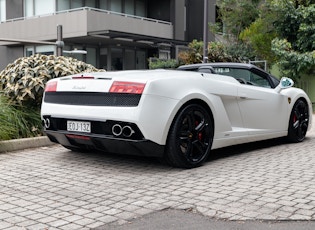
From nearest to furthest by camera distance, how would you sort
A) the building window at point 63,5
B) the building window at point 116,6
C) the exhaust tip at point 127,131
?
the exhaust tip at point 127,131
the building window at point 63,5
the building window at point 116,6

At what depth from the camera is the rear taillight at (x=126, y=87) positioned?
493 cm

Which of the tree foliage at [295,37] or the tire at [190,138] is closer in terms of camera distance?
the tire at [190,138]

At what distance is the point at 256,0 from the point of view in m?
21.2

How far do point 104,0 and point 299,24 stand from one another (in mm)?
13210

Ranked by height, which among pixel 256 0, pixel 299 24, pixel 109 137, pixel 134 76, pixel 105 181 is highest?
pixel 256 0

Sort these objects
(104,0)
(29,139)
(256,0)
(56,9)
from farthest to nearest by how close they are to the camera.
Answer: (104,0) → (56,9) → (256,0) → (29,139)

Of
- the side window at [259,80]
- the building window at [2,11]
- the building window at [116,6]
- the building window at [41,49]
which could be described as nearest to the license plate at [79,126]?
the side window at [259,80]

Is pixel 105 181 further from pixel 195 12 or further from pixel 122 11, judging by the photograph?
pixel 195 12

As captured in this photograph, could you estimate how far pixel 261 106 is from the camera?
257 inches

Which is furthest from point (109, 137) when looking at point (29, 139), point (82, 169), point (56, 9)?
point (56, 9)

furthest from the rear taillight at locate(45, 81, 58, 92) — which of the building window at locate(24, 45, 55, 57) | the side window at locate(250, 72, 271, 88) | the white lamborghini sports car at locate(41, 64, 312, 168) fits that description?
the building window at locate(24, 45, 55, 57)

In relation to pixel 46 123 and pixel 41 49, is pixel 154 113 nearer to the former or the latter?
pixel 46 123

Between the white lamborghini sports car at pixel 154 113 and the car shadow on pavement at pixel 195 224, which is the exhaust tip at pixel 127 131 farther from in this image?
the car shadow on pavement at pixel 195 224

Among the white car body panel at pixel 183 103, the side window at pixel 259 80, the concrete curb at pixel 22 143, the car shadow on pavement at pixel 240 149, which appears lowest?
the car shadow on pavement at pixel 240 149
